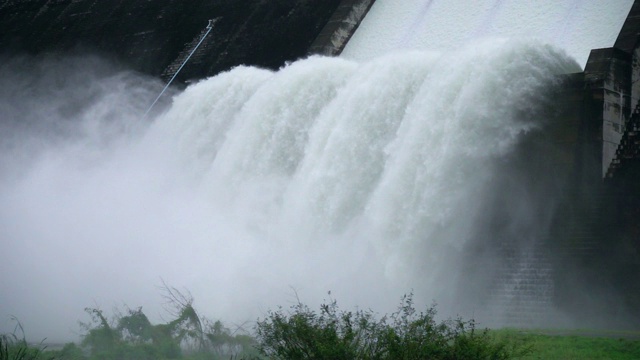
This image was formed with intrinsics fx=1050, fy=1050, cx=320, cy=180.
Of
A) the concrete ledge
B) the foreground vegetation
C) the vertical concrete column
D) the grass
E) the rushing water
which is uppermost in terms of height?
the concrete ledge

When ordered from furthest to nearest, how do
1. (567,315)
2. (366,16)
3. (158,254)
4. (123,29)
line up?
(123,29) → (366,16) → (158,254) → (567,315)

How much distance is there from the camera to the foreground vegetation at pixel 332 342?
1137 cm

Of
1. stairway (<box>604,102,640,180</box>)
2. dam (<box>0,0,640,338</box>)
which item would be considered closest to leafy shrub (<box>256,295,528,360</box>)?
dam (<box>0,0,640,338</box>)

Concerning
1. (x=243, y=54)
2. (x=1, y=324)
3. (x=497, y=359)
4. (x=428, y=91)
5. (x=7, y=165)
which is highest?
(x=243, y=54)

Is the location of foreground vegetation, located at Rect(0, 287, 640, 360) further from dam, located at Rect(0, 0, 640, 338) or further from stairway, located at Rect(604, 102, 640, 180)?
stairway, located at Rect(604, 102, 640, 180)

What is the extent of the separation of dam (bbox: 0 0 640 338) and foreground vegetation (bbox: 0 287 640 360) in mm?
2050

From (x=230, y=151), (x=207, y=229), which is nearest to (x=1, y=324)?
(x=207, y=229)

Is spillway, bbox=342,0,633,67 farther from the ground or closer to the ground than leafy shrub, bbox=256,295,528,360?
farther from the ground

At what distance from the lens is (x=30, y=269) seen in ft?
78.9

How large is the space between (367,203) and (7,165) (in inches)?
658

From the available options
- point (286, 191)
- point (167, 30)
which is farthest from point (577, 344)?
point (167, 30)

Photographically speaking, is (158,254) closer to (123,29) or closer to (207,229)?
(207,229)

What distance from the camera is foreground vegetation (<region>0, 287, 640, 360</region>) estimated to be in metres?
11.4

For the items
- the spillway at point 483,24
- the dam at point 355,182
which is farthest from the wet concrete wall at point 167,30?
the spillway at point 483,24
